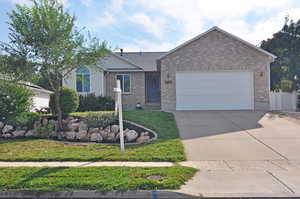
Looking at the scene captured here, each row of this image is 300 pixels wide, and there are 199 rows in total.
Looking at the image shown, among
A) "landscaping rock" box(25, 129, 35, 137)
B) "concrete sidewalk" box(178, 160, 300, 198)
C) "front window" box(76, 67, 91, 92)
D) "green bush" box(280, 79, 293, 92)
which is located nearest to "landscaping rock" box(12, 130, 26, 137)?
"landscaping rock" box(25, 129, 35, 137)

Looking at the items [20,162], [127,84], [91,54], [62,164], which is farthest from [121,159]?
[127,84]

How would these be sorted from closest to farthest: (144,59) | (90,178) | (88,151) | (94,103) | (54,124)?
(90,178) → (88,151) → (54,124) → (94,103) → (144,59)

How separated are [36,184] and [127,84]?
14.5m

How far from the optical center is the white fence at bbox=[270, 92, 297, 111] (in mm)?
16133

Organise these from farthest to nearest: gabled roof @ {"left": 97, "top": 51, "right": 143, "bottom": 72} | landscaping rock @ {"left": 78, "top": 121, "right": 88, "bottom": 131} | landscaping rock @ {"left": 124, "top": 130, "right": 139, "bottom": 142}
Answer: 1. gabled roof @ {"left": 97, "top": 51, "right": 143, "bottom": 72}
2. landscaping rock @ {"left": 78, "top": 121, "right": 88, "bottom": 131}
3. landscaping rock @ {"left": 124, "top": 130, "right": 139, "bottom": 142}

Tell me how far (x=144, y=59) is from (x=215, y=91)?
8888mm

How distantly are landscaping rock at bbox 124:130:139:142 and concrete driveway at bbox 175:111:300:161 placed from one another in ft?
6.04

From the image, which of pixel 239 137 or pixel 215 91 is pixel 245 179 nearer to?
pixel 239 137

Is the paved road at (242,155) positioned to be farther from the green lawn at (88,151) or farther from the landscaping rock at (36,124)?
the landscaping rock at (36,124)

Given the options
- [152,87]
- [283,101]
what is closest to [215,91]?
[283,101]

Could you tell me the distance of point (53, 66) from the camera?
30.3 feet

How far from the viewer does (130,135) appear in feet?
29.3

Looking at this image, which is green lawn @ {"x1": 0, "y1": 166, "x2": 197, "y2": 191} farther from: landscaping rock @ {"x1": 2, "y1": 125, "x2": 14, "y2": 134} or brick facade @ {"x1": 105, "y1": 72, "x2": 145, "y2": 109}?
brick facade @ {"x1": 105, "y1": 72, "x2": 145, "y2": 109}

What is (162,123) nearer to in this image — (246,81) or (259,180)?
(259,180)
